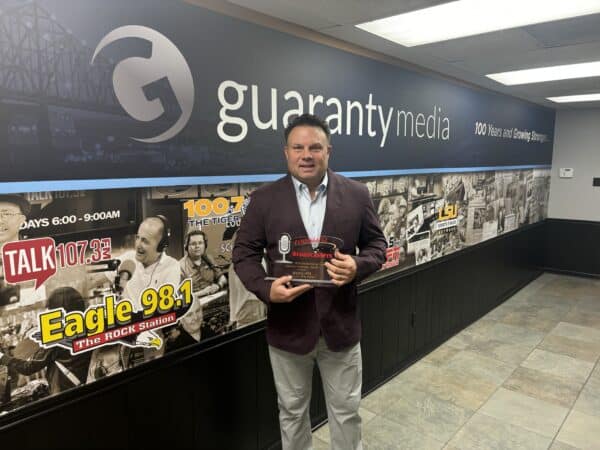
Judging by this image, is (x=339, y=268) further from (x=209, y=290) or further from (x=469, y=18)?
(x=469, y=18)

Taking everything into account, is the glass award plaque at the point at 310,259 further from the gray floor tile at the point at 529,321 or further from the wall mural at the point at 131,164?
the gray floor tile at the point at 529,321

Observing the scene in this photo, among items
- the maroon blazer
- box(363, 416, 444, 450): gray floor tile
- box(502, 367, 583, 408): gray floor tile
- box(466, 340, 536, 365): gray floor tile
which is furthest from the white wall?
the maroon blazer

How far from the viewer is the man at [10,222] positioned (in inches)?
59.3

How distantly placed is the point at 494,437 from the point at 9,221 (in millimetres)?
3118

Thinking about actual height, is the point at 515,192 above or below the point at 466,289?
above

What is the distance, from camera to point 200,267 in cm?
219

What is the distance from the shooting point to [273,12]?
2275 millimetres

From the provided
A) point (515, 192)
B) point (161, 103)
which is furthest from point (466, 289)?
point (161, 103)

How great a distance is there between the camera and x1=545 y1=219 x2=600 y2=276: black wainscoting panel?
6.88 meters

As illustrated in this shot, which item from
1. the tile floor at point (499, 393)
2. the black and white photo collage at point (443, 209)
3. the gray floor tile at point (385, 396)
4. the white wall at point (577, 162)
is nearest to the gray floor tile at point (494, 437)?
the tile floor at point (499, 393)

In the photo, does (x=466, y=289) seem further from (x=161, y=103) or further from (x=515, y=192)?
(x=161, y=103)

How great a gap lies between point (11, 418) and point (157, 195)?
102cm

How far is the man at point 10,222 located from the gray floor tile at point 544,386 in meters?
3.63

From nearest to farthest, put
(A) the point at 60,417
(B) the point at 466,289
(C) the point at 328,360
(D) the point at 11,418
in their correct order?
(D) the point at 11,418, (A) the point at 60,417, (C) the point at 328,360, (B) the point at 466,289
